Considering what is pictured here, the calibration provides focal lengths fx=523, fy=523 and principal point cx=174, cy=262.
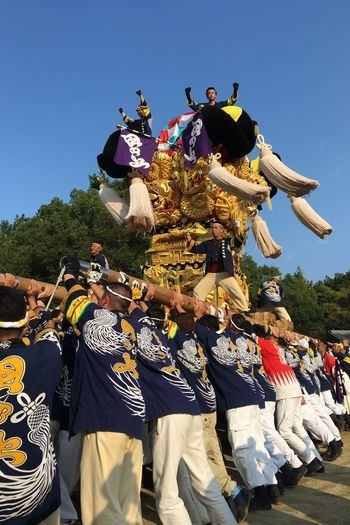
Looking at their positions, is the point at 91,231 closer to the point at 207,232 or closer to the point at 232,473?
the point at 207,232

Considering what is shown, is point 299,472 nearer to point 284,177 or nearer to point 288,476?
point 288,476

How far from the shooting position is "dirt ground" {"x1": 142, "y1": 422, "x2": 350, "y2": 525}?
14.7 ft

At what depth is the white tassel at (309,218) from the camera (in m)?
8.12

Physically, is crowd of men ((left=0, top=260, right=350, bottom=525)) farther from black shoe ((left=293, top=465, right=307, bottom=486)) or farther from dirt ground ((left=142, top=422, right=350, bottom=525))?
dirt ground ((left=142, top=422, right=350, bottom=525))

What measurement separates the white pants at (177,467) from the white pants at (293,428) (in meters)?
2.74

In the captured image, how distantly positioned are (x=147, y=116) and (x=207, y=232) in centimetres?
237

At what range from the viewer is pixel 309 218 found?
8.22m

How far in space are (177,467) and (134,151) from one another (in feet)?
20.8

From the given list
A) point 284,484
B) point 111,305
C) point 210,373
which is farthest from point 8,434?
point 284,484

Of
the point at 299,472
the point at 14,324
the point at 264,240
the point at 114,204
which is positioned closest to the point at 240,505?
the point at 299,472

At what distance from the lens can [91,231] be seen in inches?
860

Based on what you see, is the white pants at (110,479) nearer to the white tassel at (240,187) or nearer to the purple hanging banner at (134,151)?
the white tassel at (240,187)

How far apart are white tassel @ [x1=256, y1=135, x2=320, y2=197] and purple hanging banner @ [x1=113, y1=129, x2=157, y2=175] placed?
204cm

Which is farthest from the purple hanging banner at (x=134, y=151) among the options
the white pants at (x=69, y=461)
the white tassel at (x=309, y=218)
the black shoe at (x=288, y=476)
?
the white pants at (x=69, y=461)
